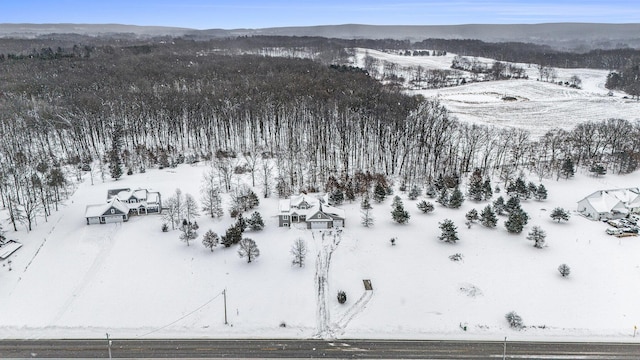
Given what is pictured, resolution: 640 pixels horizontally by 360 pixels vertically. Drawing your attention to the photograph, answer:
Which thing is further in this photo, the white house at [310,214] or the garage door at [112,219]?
the garage door at [112,219]

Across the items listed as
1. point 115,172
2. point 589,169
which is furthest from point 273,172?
point 589,169

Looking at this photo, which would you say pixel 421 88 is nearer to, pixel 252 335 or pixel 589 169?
pixel 589 169

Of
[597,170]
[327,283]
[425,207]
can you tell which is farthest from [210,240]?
[597,170]

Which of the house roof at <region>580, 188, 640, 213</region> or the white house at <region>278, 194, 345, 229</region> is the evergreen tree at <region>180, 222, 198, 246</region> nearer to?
the white house at <region>278, 194, 345, 229</region>

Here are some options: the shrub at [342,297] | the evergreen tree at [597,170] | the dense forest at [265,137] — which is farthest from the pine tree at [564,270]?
the evergreen tree at [597,170]

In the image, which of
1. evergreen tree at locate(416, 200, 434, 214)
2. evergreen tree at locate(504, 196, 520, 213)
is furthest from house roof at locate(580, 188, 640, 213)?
evergreen tree at locate(416, 200, 434, 214)

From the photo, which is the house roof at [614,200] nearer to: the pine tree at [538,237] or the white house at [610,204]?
the white house at [610,204]

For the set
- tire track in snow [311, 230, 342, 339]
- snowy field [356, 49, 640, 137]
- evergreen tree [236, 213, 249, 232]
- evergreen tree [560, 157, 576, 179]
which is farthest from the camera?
snowy field [356, 49, 640, 137]
